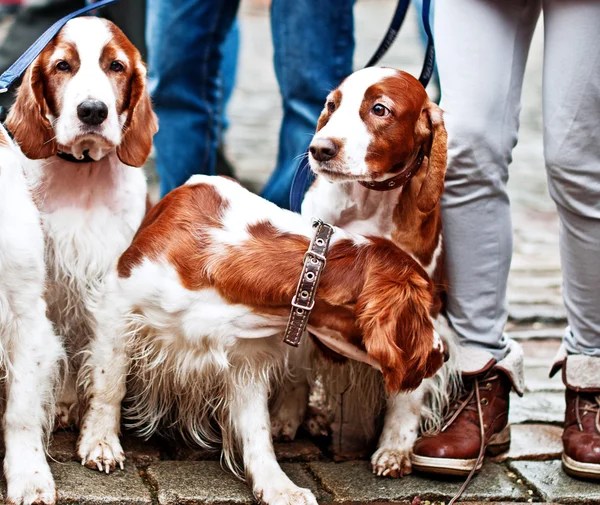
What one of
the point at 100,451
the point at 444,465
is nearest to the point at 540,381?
the point at 444,465

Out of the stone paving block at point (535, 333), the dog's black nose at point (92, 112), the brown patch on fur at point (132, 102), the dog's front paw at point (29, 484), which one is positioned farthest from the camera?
the stone paving block at point (535, 333)

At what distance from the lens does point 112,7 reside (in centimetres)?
578

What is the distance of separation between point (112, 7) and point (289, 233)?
3341 millimetres

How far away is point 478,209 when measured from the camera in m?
3.30

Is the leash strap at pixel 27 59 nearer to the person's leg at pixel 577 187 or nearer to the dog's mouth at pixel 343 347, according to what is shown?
the dog's mouth at pixel 343 347

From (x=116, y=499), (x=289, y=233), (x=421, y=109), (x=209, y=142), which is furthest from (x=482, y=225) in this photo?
(x=209, y=142)

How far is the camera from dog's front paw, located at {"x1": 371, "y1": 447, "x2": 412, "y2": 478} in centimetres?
320

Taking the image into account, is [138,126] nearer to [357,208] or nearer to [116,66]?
[116,66]

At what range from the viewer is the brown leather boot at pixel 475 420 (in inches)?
127

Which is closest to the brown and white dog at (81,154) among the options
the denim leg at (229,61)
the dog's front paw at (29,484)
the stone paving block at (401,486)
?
the dog's front paw at (29,484)

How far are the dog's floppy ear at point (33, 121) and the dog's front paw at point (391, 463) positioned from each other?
4.92 ft

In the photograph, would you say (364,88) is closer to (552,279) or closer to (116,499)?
(116,499)

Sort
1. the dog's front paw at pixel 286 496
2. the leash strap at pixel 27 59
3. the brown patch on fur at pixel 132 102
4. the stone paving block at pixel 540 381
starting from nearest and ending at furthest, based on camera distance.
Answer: the dog's front paw at pixel 286 496 → the leash strap at pixel 27 59 → the brown patch on fur at pixel 132 102 → the stone paving block at pixel 540 381

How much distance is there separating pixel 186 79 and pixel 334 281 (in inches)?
90.3
